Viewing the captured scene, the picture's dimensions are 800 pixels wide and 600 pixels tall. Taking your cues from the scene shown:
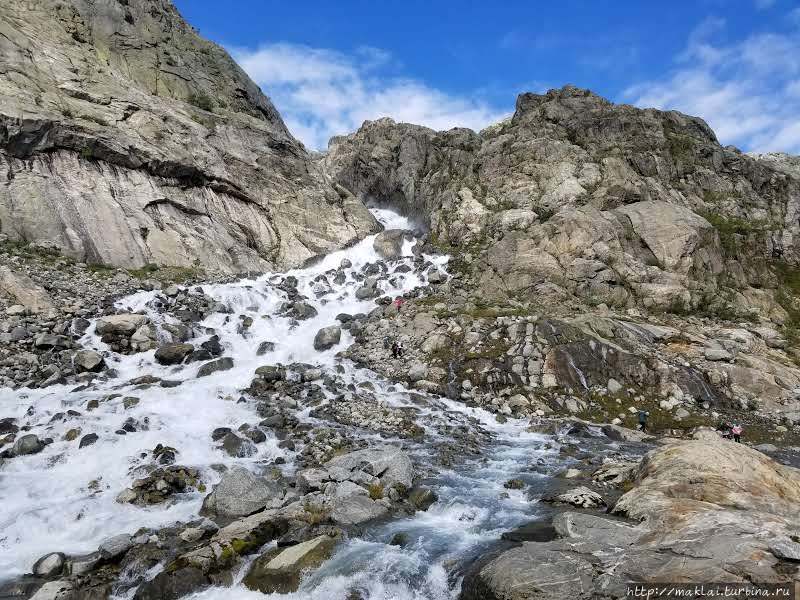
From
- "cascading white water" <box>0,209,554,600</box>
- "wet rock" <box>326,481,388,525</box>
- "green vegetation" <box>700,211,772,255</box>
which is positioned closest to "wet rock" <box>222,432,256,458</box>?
"cascading white water" <box>0,209,554,600</box>

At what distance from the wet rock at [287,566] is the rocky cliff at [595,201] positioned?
26.7 m

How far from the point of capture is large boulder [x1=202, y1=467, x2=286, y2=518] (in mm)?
12648

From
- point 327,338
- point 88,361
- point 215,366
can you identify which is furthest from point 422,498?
point 88,361

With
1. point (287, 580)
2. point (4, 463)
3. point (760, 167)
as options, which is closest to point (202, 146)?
point (4, 463)

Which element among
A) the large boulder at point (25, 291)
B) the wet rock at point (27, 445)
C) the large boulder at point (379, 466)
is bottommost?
the large boulder at point (379, 466)

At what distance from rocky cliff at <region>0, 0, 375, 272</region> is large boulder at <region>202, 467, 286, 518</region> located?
26245 mm

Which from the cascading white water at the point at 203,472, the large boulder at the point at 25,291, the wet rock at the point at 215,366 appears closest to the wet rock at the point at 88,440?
the cascading white water at the point at 203,472

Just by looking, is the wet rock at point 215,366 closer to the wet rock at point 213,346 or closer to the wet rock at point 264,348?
the wet rock at point 213,346

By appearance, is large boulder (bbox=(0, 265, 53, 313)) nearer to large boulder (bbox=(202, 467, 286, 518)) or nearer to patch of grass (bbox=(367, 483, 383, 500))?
large boulder (bbox=(202, 467, 286, 518))

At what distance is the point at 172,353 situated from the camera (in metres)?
23.8

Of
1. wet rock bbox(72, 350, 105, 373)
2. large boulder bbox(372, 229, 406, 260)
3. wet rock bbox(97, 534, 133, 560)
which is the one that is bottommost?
wet rock bbox(97, 534, 133, 560)

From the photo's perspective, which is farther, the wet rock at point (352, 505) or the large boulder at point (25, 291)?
the large boulder at point (25, 291)

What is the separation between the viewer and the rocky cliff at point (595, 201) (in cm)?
3509

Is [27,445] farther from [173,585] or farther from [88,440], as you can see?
[173,585]
